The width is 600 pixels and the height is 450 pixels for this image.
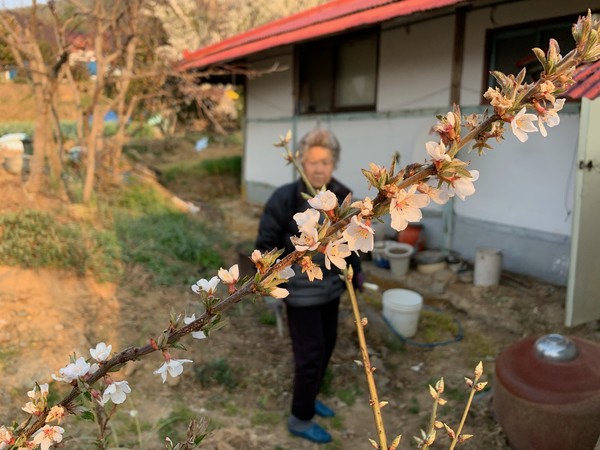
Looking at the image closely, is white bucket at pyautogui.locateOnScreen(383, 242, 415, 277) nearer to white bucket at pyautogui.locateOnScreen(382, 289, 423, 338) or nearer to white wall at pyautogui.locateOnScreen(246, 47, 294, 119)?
white bucket at pyautogui.locateOnScreen(382, 289, 423, 338)

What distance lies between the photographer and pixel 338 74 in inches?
317

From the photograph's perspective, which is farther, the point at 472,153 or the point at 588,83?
the point at 472,153

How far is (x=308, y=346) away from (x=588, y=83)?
9.51 feet

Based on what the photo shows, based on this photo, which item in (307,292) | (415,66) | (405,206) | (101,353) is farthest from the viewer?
(415,66)

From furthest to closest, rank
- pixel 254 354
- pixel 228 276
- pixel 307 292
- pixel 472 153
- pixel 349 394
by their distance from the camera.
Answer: pixel 472 153, pixel 254 354, pixel 349 394, pixel 307 292, pixel 228 276

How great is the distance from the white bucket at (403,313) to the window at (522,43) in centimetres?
255

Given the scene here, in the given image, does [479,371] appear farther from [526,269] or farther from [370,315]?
[526,269]

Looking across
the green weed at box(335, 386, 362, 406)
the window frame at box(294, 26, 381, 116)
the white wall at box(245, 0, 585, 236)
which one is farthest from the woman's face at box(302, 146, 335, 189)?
the window frame at box(294, 26, 381, 116)

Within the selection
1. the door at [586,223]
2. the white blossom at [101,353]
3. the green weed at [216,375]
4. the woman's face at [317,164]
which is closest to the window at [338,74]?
the door at [586,223]

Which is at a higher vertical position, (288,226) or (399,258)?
(288,226)

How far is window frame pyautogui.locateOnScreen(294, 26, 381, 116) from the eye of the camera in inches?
286

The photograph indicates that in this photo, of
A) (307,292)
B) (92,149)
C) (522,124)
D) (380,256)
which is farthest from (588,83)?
(92,149)

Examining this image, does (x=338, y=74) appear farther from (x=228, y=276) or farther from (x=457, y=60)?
(x=228, y=276)

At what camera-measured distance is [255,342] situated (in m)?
4.52
